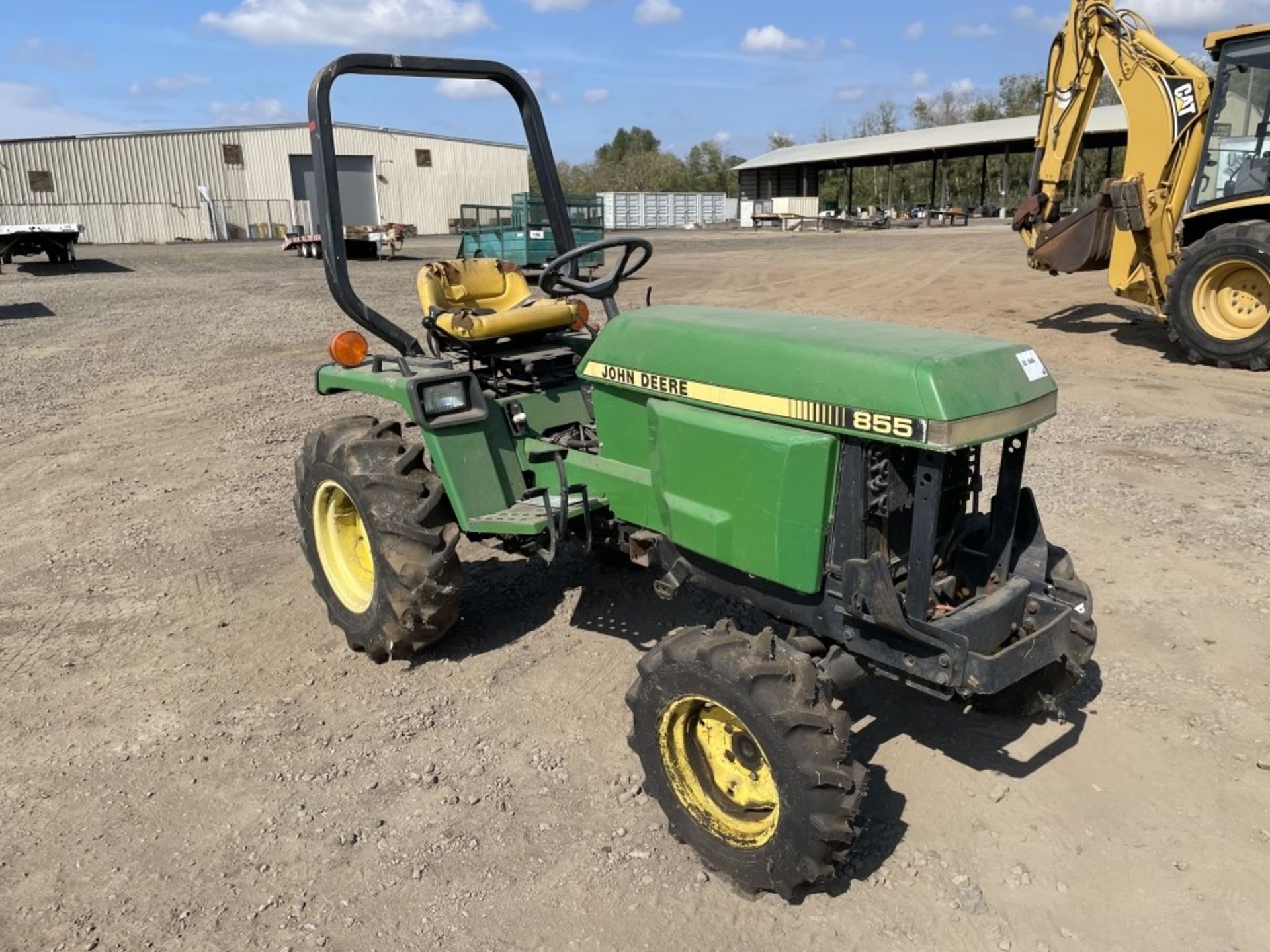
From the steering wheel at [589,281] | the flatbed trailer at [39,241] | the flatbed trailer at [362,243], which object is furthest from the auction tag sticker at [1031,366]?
the flatbed trailer at [39,241]

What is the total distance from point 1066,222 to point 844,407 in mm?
9080

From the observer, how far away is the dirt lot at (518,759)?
2.57 metres

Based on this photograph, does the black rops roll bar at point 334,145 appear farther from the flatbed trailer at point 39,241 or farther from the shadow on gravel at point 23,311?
the flatbed trailer at point 39,241

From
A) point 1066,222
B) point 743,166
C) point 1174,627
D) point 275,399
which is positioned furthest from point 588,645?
point 743,166

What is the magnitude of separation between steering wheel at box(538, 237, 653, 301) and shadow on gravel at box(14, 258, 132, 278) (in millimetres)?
21703

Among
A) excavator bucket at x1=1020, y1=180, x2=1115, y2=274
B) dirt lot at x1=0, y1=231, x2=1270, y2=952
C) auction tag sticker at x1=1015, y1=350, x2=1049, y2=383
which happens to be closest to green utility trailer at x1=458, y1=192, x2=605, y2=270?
excavator bucket at x1=1020, y1=180, x2=1115, y2=274

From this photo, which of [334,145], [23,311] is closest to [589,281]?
[334,145]

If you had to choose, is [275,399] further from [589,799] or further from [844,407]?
[844,407]

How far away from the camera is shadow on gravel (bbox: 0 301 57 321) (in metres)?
14.1

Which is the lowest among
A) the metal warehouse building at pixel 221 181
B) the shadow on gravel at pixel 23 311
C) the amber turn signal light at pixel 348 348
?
the shadow on gravel at pixel 23 311

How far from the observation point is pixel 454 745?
3342 mm

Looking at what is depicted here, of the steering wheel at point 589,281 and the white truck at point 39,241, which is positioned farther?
the white truck at point 39,241

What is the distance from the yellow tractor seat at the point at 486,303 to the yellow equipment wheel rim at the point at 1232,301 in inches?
280

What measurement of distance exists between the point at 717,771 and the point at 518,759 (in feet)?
2.56
